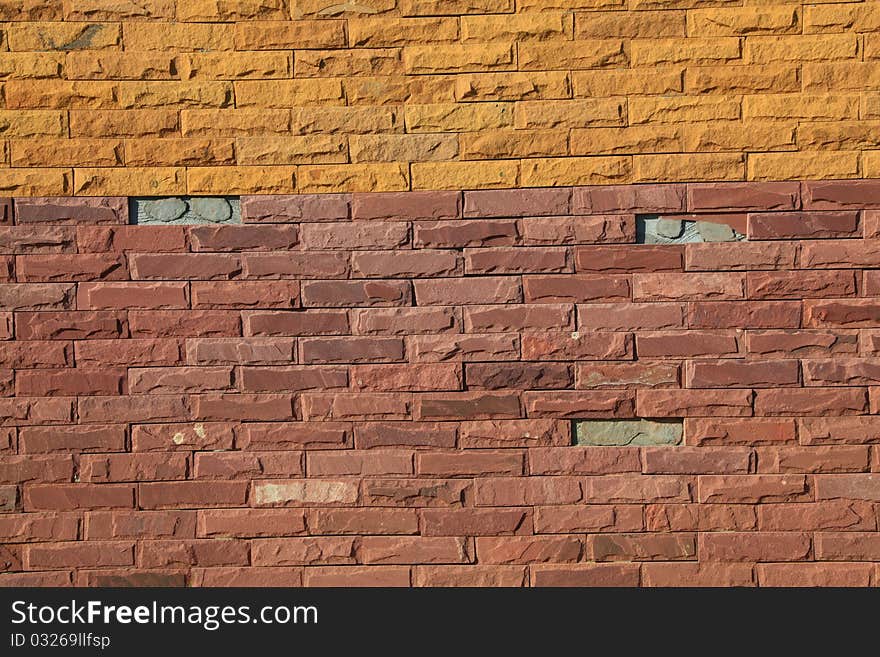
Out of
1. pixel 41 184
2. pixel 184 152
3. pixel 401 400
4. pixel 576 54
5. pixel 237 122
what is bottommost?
pixel 401 400

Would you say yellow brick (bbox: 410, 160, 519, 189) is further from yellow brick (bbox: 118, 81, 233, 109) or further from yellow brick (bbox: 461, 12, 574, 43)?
yellow brick (bbox: 118, 81, 233, 109)

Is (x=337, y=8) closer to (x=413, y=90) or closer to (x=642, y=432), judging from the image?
(x=413, y=90)

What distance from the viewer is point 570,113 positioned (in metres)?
2.45

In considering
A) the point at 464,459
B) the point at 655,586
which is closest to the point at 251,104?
the point at 464,459

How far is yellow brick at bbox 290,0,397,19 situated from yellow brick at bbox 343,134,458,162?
43cm

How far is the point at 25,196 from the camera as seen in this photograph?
2.46 metres

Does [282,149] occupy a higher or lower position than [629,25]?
lower

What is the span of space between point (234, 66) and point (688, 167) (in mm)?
1600

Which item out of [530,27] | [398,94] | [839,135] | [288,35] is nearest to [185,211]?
[288,35]

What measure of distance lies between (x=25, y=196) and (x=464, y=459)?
1769 millimetres

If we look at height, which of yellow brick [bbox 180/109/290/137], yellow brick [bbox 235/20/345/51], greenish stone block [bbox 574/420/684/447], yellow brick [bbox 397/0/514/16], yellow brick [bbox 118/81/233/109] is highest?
yellow brick [bbox 397/0/514/16]

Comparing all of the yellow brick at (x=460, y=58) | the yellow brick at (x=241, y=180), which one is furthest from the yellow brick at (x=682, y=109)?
the yellow brick at (x=241, y=180)

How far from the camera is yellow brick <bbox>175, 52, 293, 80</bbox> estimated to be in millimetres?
2457

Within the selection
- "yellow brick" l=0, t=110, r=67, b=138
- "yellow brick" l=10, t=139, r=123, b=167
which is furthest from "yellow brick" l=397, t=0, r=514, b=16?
"yellow brick" l=0, t=110, r=67, b=138
